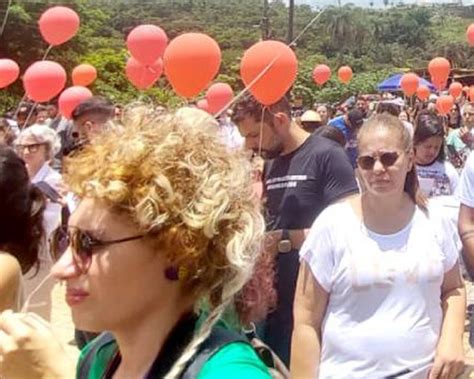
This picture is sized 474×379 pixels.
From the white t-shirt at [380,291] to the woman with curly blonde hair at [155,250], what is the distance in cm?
148

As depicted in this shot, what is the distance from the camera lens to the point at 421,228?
317cm

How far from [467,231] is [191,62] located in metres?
3.74

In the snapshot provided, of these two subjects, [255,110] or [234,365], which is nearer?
[234,365]

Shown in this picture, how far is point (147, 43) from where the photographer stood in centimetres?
1007

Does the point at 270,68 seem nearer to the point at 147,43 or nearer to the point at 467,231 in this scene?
the point at 467,231

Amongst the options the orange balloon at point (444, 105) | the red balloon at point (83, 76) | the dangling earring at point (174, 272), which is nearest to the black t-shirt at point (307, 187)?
the dangling earring at point (174, 272)

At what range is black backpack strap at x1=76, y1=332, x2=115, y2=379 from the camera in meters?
1.70

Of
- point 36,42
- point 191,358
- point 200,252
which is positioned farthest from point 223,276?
point 36,42

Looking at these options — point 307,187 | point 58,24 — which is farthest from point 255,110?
point 58,24

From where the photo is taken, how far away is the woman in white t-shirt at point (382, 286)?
122 inches

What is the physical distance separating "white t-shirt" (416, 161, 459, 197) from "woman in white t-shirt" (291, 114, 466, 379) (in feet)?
8.18

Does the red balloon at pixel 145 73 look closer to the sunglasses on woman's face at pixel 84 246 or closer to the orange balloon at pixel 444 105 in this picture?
the orange balloon at pixel 444 105

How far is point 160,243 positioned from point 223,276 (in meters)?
0.12

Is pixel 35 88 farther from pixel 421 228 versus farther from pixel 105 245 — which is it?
pixel 105 245
